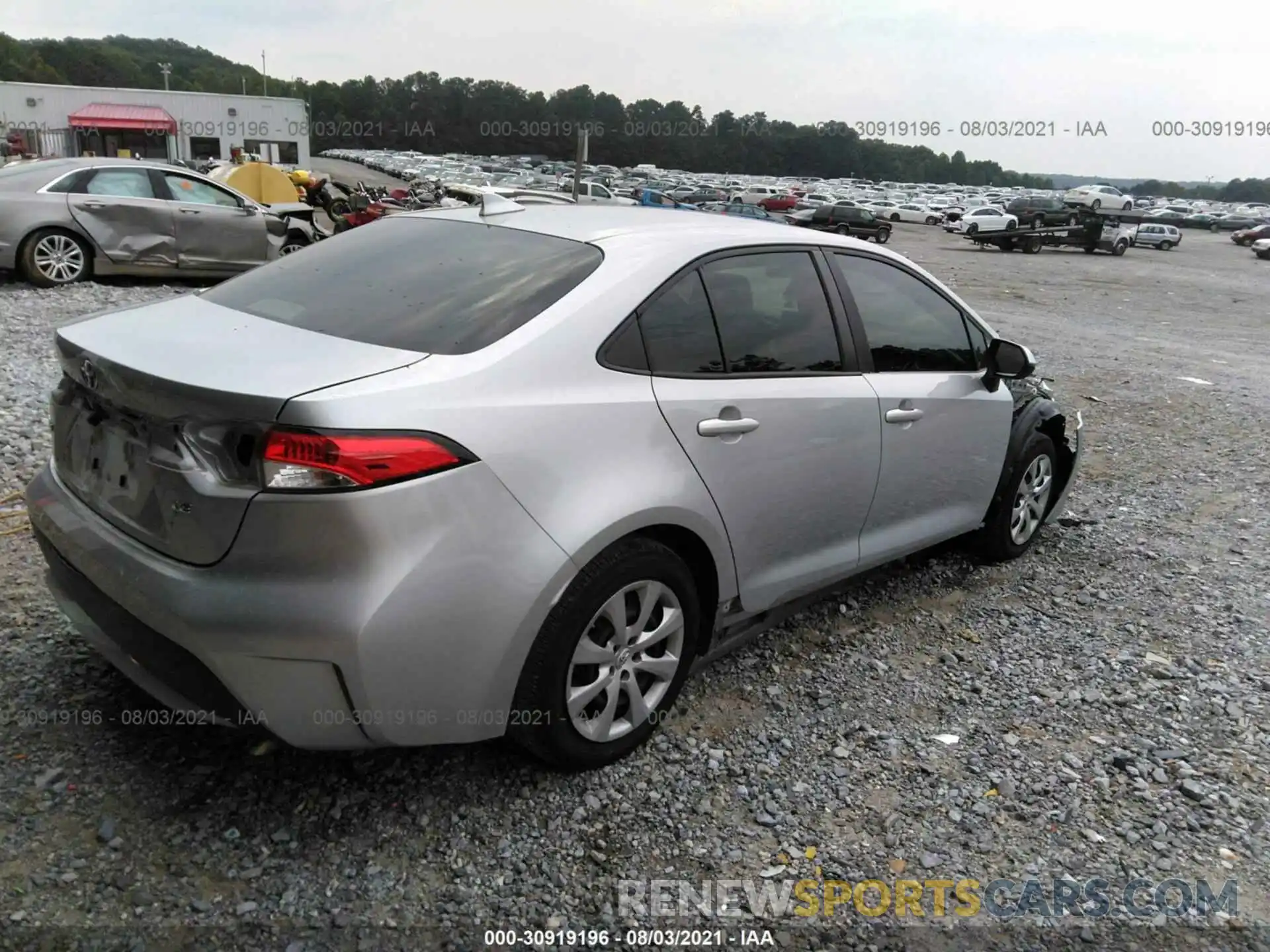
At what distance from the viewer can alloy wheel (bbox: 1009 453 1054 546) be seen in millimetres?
4586

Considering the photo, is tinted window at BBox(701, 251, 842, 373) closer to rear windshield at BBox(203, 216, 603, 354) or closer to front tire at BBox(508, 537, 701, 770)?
rear windshield at BBox(203, 216, 603, 354)

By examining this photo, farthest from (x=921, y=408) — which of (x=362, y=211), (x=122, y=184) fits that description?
(x=362, y=211)

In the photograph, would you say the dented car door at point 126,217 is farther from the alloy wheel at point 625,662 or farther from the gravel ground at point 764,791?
the alloy wheel at point 625,662

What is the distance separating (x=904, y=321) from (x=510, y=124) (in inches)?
3657

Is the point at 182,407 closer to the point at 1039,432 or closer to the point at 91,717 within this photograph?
→ the point at 91,717

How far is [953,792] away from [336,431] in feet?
6.99

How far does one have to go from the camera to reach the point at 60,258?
970 centimetres

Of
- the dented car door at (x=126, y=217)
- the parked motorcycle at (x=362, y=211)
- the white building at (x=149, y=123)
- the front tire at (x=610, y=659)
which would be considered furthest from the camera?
the white building at (x=149, y=123)

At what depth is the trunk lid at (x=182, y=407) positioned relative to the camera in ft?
7.07

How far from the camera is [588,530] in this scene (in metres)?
2.45

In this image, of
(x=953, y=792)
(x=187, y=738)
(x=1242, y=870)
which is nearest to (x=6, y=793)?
(x=187, y=738)

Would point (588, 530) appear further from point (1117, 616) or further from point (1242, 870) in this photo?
point (1117, 616)

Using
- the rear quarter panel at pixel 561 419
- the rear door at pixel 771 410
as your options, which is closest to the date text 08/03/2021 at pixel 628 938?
the rear quarter panel at pixel 561 419

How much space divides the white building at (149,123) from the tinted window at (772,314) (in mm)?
56575
